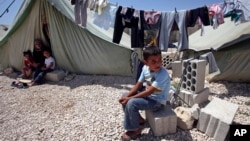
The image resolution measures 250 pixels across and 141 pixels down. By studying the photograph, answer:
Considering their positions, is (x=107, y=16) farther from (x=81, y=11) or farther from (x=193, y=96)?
(x=193, y=96)

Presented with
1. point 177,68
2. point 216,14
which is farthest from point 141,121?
point 216,14

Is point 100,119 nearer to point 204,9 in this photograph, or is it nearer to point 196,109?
point 196,109

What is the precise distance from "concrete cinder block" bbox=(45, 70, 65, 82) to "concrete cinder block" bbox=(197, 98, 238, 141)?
440cm

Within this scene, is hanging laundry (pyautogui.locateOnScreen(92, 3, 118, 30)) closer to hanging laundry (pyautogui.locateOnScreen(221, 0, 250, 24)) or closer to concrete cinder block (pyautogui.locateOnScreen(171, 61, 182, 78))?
concrete cinder block (pyautogui.locateOnScreen(171, 61, 182, 78))

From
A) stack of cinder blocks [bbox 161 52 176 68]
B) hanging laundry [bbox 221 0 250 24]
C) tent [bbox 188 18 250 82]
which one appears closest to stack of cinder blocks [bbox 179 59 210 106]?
tent [bbox 188 18 250 82]

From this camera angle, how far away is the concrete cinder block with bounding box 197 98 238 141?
2679 mm

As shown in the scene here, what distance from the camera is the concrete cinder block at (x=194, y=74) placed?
12.9ft

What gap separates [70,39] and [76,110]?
3068 millimetres

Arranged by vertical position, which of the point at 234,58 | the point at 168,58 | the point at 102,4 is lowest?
the point at 168,58

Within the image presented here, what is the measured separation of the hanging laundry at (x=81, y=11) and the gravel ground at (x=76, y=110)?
171 centimetres

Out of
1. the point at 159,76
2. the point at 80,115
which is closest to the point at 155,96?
the point at 159,76

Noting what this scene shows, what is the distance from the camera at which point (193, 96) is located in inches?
153

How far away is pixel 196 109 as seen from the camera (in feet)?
9.97

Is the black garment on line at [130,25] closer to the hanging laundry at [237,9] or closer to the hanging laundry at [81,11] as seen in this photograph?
the hanging laundry at [81,11]
